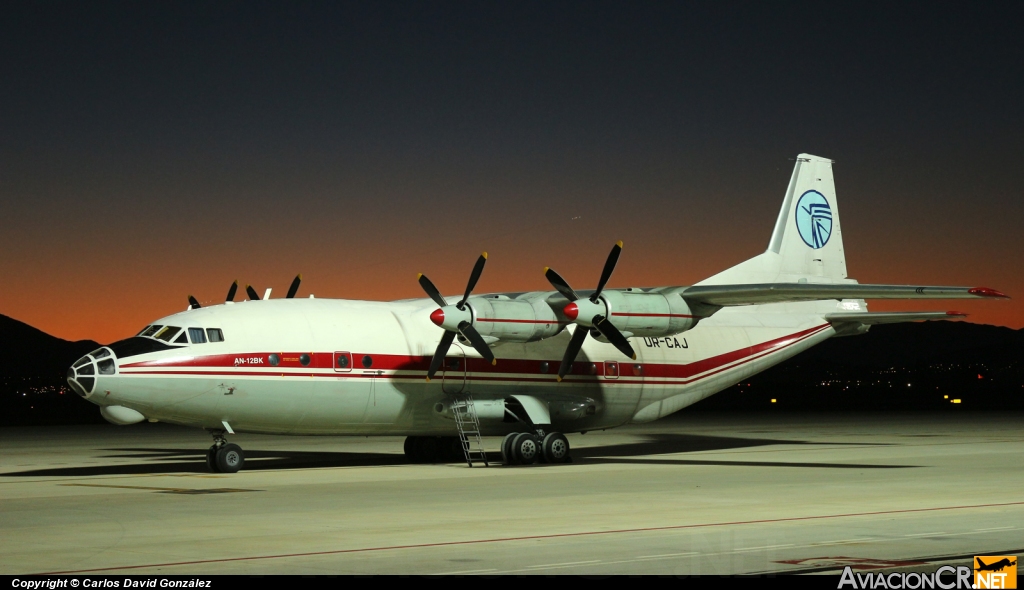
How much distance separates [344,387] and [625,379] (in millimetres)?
7566

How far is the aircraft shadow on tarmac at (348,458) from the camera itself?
82.6ft

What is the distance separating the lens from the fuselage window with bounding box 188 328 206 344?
76.0 feet

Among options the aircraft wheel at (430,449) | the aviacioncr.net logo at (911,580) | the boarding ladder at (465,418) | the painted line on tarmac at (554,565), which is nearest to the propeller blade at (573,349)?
the boarding ladder at (465,418)

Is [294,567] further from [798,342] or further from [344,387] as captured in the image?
[798,342]

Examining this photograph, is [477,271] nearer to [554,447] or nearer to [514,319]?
[514,319]

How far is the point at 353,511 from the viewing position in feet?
54.0

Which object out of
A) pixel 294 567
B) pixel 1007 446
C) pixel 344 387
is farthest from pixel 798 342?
pixel 294 567

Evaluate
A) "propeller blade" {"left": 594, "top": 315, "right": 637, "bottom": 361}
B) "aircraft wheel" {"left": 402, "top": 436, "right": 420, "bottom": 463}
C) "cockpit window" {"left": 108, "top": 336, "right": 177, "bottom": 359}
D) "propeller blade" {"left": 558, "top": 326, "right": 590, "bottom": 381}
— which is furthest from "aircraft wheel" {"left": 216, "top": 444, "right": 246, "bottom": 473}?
"propeller blade" {"left": 594, "top": 315, "right": 637, "bottom": 361}

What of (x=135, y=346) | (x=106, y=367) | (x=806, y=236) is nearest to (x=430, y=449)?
(x=135, y=346)

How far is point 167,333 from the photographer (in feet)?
76.1

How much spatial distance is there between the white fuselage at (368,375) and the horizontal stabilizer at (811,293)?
11.6ft

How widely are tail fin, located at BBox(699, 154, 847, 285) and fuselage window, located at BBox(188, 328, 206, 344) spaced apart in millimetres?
14734

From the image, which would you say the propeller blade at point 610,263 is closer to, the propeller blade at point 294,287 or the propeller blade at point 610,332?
the propeller blade at point 610,332

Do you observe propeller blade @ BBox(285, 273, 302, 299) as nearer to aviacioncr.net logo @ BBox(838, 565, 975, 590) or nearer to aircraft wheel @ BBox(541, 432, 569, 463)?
aircraft wheel @ BBox(541, 432, 569, 463)
